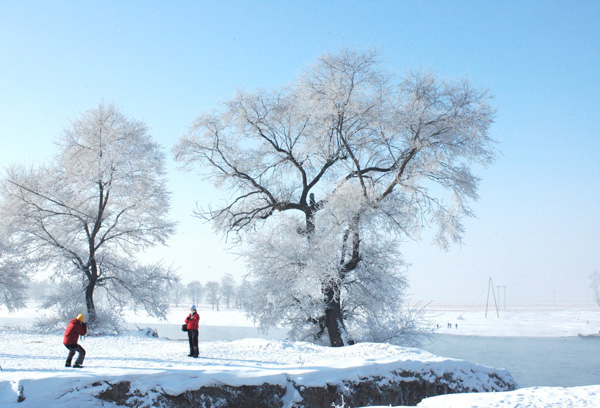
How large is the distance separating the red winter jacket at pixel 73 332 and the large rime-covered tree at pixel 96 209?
11375 millimetres

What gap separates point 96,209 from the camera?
2241 centimetres

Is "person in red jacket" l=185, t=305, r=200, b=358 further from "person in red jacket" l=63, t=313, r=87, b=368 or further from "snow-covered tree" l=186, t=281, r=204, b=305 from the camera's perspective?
"snow-covered tree" l=186, t=281, r=204, b=305

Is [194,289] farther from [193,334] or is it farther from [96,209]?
[193,334]

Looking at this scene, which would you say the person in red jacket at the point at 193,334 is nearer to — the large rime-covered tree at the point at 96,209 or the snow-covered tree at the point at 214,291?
the large rime-covered tree at the point at 96,209

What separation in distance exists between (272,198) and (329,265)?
458 centimetres

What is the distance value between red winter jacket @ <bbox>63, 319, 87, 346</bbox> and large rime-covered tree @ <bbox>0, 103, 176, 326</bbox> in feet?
37.3

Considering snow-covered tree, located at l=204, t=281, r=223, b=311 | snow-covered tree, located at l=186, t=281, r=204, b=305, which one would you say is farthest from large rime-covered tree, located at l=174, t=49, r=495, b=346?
snow-covered tree, located at l=186, t=281, r=204, b=305

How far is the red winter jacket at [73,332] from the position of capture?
9.47m

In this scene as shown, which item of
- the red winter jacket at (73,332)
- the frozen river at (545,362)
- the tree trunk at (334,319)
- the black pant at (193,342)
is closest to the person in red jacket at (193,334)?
the black pant at (193,342)

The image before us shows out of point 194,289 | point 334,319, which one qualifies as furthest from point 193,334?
point 194,289

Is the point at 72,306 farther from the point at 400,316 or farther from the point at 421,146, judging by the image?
the point at 421,146

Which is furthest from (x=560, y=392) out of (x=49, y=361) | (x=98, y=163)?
(x=98, y=163)

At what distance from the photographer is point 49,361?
10.3 meters

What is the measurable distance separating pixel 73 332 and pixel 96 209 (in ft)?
46.3
